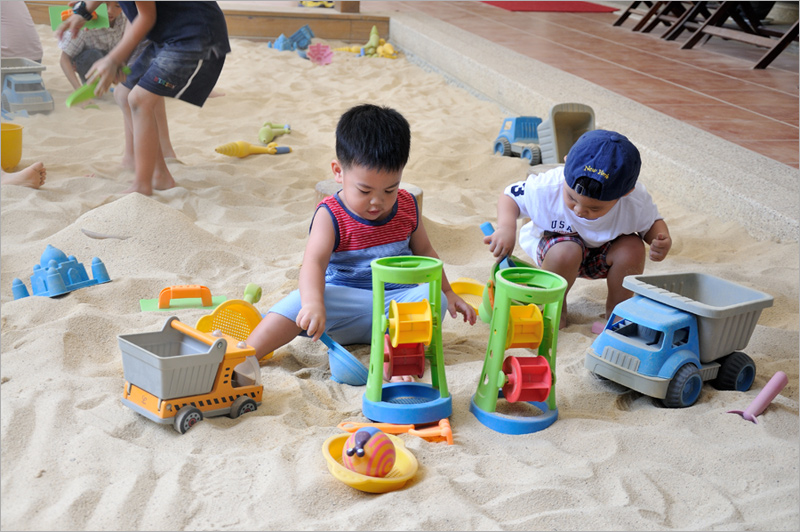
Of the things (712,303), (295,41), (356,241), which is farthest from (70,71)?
(712,303)

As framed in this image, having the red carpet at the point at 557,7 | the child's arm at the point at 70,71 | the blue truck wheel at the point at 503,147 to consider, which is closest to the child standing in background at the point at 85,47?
the child's arm at the point at 70,71

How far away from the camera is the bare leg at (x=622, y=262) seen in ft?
7.64

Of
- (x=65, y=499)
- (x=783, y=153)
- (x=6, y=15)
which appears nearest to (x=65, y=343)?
(x=65, y=499)

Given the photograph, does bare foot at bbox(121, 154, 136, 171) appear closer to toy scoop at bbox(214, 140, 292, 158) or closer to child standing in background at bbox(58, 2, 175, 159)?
toy scoop at bbox(214, 140, 292, 158)

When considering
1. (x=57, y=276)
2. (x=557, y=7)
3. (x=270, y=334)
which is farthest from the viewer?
(x=557, y=7)

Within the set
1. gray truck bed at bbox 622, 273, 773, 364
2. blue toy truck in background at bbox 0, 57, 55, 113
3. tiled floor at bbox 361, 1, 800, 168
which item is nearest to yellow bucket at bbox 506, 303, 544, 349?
gray truck bed at bbox 622, 273, 773, 364

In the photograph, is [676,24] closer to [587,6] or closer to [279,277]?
[587,6]

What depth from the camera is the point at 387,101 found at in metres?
5.41

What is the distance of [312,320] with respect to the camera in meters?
1.75

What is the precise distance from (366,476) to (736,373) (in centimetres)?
106

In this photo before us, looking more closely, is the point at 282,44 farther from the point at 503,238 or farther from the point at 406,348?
the point at 406,348

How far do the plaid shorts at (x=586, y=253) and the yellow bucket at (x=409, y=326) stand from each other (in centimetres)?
88

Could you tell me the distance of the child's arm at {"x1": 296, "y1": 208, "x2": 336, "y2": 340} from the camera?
1.75m

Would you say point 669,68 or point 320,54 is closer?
point 669,68
